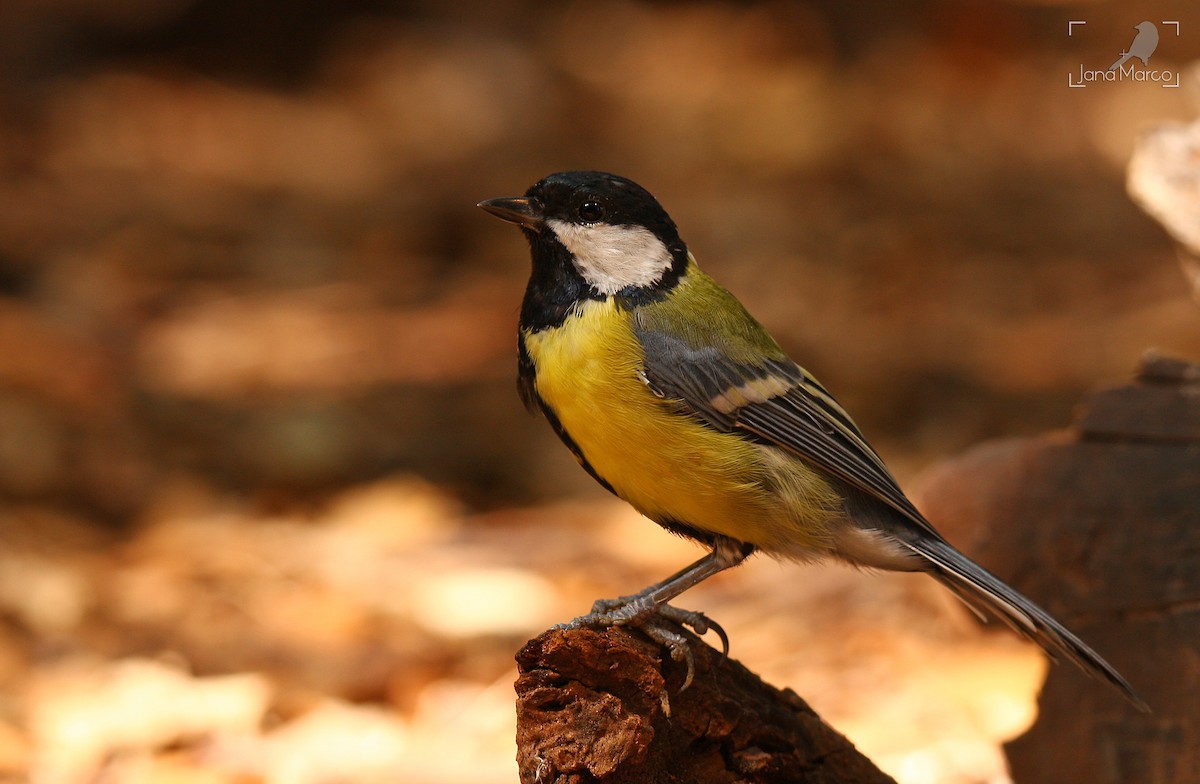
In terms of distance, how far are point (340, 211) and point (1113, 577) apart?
6.37 metres

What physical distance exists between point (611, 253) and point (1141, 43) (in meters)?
7.28

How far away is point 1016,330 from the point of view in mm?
7355

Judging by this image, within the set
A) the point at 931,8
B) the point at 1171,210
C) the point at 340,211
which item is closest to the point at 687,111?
the point at 931,8

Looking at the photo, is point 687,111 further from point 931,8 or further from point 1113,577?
point 1113,577

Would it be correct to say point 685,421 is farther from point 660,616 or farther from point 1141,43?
point 1141,43

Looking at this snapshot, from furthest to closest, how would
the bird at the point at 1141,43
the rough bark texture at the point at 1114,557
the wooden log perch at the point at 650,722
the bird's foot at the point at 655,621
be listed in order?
1. the bird at the point at 1141,43
2. the rough bark texture at the point at 1114,557
3. the bird's foot at the point at 655,621
4. the wooden log perch at the point at 650,722

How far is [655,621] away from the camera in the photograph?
9.13ft

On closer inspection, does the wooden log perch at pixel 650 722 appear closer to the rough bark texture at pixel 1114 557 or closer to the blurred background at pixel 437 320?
the rough bark texture at pixel 1114 557

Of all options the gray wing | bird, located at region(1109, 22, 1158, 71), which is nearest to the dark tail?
A: the gray wing

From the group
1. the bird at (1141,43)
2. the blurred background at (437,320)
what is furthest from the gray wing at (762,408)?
the bird at (1141,43)

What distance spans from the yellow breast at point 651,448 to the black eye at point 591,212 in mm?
317

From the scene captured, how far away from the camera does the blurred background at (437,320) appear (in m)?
4.18

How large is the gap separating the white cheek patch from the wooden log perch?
3.11 feet

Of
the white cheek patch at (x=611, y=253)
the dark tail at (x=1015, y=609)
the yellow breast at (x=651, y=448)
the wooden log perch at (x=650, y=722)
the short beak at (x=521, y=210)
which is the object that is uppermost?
the short beak at (x=521, y=210)
